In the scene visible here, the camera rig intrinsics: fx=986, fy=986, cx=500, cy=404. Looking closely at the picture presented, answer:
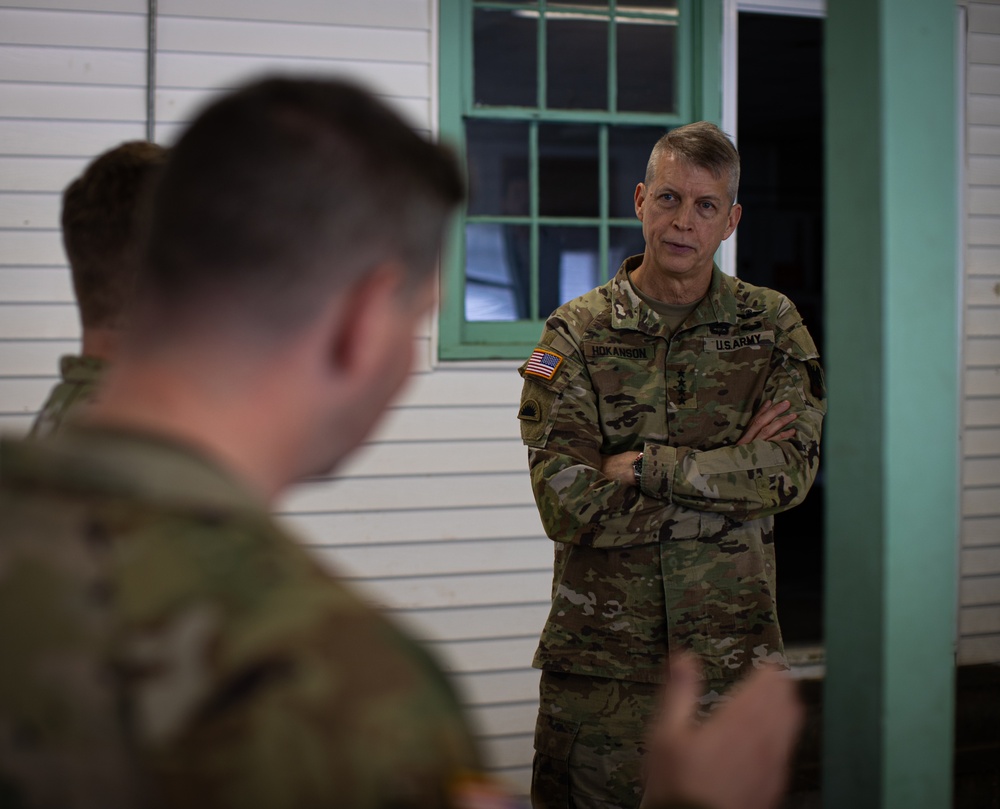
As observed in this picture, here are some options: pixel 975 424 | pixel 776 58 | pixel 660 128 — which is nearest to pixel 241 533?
pixel 660 128

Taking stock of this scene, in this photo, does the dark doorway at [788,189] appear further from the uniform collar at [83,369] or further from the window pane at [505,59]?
the uniform collar at [83,369]

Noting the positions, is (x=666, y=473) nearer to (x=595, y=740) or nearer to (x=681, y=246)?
(x=681, y=246)

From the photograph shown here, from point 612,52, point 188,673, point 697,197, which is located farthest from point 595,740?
point 612,52

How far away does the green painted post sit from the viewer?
3.72ft

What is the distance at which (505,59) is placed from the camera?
12.7 ft

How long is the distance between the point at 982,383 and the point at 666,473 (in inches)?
111

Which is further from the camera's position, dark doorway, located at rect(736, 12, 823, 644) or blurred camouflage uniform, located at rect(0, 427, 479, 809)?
dark doorway, located at rect(736, 12, 823, 644)

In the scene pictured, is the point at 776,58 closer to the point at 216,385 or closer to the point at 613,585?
the point at 613,585

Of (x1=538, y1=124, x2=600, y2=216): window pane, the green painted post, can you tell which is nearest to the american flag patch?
the green painted post

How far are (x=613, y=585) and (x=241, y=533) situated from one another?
6.15 ft

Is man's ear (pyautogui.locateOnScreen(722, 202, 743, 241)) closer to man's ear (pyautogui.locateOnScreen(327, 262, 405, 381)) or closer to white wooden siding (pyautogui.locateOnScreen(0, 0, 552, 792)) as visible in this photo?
white wooden siding (pyautogui.locateOnScreen(0, 0, 552, 792))

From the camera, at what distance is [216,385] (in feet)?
2.51

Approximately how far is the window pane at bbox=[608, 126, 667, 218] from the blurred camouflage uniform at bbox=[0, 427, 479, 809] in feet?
11.7

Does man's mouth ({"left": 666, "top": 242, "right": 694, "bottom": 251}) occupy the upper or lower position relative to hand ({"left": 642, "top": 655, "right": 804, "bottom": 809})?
upper
